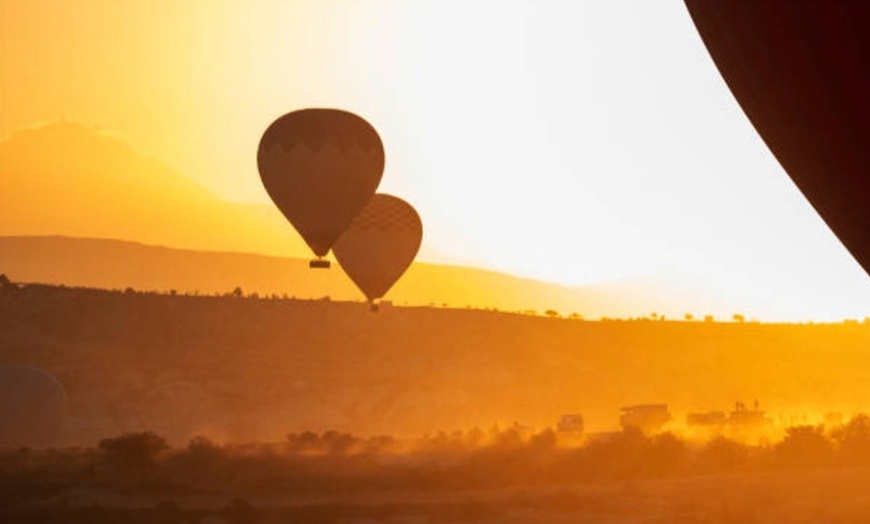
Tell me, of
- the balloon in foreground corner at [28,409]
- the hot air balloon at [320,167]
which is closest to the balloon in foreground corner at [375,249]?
the hot air balloon at [320,167]

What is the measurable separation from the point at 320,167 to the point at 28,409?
13.9 meters

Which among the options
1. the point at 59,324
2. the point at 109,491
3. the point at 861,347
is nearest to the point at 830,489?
the point at 109,491

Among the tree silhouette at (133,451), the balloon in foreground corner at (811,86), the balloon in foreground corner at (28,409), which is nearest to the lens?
the balloon in foreground corner at (811,86)

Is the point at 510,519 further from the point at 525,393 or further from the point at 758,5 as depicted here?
the point at 525,393

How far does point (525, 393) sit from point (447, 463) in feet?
229

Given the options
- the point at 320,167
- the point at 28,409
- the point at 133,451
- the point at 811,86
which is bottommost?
the point at 811,86

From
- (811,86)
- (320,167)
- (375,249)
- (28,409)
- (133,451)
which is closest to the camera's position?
(811,86)

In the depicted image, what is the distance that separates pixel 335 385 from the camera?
117875 millimetres

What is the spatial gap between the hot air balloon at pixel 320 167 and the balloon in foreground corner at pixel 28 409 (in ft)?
38.1

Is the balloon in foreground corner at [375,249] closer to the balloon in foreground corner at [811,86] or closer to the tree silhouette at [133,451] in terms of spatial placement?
the tree silhouette at [133,451]

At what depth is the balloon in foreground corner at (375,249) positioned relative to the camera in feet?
284

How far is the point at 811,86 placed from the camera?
65.6 feet

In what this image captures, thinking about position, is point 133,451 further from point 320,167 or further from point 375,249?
point 375,249

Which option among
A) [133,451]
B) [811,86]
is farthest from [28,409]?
[811,86]
